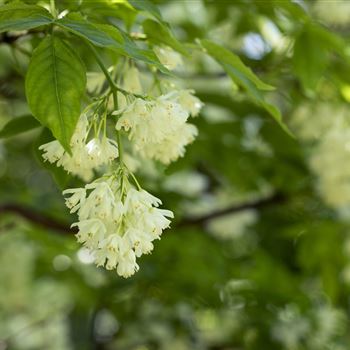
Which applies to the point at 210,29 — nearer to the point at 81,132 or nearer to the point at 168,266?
the point at 168,266

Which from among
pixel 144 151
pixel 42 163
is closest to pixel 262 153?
pixel 144 151

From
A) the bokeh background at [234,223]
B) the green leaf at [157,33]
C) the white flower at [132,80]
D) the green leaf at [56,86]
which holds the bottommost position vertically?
the bokeh background at [234,223]

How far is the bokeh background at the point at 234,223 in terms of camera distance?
287 centimetres

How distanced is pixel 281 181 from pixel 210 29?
0.80 meters

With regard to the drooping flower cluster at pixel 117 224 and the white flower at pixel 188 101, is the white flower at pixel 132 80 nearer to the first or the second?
the white flower at pixel 188 101

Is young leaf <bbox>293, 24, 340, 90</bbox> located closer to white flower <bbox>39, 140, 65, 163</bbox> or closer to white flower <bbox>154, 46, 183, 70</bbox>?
white flower <bbox>154, 46, 183, 70</bbox>

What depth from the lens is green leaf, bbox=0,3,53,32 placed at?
111cm

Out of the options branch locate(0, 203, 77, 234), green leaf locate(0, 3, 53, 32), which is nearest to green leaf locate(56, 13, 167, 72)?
green leaf locate(0, 3, 53, 32)

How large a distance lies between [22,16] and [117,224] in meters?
0.38

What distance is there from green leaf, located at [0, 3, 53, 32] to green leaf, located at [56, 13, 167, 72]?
0.03 meters

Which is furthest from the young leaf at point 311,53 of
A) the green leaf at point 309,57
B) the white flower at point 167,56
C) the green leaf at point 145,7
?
the green leaf at point 145,7

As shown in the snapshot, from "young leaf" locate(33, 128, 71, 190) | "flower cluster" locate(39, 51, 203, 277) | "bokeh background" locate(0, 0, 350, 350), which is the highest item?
"flower cluster" locate(39, 51, 203, 277)

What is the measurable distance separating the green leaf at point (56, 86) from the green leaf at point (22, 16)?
65mm

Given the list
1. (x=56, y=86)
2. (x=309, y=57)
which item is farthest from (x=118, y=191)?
(x=309, y=57)
